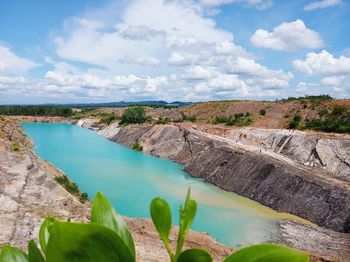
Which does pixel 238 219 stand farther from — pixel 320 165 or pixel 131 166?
pixel 131 166

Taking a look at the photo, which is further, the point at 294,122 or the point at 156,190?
the point at 294,122

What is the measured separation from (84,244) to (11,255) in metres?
0.50

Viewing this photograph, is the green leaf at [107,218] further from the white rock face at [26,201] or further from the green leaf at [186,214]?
the white rock face at [26,201]

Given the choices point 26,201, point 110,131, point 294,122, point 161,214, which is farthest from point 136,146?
point 161,214

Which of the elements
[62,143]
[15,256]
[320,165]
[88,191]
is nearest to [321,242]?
[320,165]

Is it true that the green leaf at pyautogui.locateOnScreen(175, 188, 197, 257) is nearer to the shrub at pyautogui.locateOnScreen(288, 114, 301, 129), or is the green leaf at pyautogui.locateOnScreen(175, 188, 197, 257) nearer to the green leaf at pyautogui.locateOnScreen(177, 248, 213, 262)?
the green leaf at pyautogui.locateOnScreen(177, 248, 213, 262)

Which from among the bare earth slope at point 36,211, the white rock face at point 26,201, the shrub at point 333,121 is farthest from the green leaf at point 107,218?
the shrub at point 333,121

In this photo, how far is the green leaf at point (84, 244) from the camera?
3.35 feet

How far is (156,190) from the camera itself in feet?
97.9

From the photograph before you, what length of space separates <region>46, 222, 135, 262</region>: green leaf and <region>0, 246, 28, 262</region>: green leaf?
0.37 m

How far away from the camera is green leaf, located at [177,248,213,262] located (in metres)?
1.16

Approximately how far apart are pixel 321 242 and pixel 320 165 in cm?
1400

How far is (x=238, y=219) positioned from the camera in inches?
915

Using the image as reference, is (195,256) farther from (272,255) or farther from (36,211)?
(36,211)
